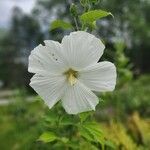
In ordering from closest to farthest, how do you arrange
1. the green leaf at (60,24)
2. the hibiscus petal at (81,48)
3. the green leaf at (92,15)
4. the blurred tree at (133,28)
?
1. the hibiscus petal at (81,48)
2. the green leaf at (92,15)
3. the green leaf at (60,24)
4. the blurred tree at (133,28)

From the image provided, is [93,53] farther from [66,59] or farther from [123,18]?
[123,18]

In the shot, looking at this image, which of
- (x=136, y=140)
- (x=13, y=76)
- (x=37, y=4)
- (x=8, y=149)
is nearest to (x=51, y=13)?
(x=37, y=4)

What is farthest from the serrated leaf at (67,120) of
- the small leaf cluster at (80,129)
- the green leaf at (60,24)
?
the green leaf at (60,24)

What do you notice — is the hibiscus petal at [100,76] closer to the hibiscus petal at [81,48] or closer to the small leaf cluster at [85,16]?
the hibiscus petal at [81,48]

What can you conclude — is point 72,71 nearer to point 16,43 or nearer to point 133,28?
point 133,28

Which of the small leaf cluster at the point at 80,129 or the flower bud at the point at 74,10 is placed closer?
the flower bud at the point at 74,10
